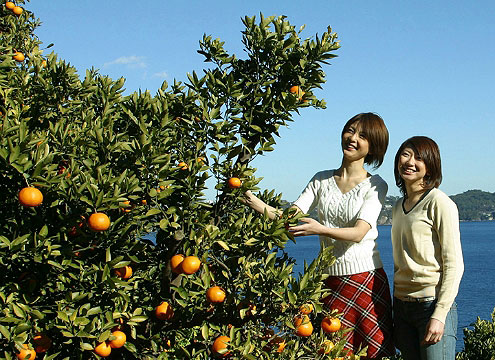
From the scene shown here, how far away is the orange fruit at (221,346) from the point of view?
2541mm

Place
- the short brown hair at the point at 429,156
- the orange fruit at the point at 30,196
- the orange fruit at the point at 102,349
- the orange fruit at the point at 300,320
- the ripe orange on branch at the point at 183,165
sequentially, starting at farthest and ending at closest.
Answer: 1. the short brown hair at the point at 429,156
2. the orange fruit at the point at 300,320
3. the ripe orange on branch at the point at 183,165
4. the orange fruit at the point at 102,349
5. the orange fruit at the point at 30,196

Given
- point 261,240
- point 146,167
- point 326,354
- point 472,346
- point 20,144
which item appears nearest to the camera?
point 20,144

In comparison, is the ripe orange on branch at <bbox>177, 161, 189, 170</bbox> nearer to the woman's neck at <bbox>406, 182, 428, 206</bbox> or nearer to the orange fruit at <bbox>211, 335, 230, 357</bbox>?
the orange fruit at <bbox>211, 335, 230, 357</bbox>

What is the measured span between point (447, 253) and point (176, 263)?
5.09 feet

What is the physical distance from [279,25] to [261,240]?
1.25m

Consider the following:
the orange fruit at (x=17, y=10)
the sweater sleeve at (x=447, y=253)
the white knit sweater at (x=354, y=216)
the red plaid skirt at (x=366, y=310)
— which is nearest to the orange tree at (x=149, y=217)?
the red plaid skirt at (x=366, y=310)

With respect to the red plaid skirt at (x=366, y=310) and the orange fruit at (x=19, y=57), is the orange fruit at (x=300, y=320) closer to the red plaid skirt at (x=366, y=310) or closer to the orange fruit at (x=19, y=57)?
the red plaid skirt at (x=366, y=310)

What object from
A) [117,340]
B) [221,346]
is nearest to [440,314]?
[221,346]

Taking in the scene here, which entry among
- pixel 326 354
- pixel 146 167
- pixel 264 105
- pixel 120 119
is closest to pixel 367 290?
pixel 326 354

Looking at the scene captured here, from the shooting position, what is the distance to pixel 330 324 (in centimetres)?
293

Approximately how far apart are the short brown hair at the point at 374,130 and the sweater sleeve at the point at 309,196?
39cm

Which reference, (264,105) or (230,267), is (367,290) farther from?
(264,105)

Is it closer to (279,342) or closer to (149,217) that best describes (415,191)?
(279,342)

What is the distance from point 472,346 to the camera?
24.3ft
